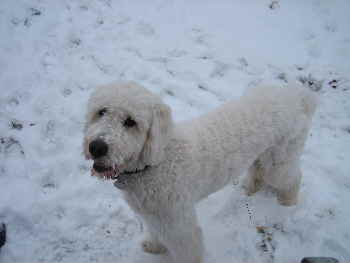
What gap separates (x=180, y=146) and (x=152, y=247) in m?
1.43

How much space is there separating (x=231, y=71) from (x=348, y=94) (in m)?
1.99

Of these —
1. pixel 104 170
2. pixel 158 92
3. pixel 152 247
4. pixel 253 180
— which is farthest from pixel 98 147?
pixel 158 92

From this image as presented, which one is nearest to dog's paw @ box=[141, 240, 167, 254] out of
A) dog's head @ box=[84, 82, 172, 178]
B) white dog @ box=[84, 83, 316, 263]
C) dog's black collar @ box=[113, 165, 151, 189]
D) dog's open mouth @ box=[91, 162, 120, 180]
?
white dog @ box=[84, 83, 316, 263]

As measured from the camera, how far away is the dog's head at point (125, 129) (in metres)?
2.03

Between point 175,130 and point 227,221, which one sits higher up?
point 175,130

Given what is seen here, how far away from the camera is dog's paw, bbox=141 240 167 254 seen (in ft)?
10.5

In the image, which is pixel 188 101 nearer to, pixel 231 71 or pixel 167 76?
pixel 167 76

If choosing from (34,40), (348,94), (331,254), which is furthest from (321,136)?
(34,40)

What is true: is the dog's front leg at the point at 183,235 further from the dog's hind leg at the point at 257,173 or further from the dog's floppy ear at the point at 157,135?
the dog's hind leg at the point at 257,173

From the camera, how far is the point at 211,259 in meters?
3.15

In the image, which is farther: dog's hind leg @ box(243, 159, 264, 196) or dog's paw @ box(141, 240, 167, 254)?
dog's hind leg @ box(243, 159, 264, 196)

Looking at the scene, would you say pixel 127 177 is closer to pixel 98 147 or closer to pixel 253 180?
pixel 98 147

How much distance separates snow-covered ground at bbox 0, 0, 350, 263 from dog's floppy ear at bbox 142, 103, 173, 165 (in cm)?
157

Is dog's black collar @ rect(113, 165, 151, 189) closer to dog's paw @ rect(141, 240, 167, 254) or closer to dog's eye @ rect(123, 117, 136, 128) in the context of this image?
dog's eye @ rect(123, 117, 136, 128)
